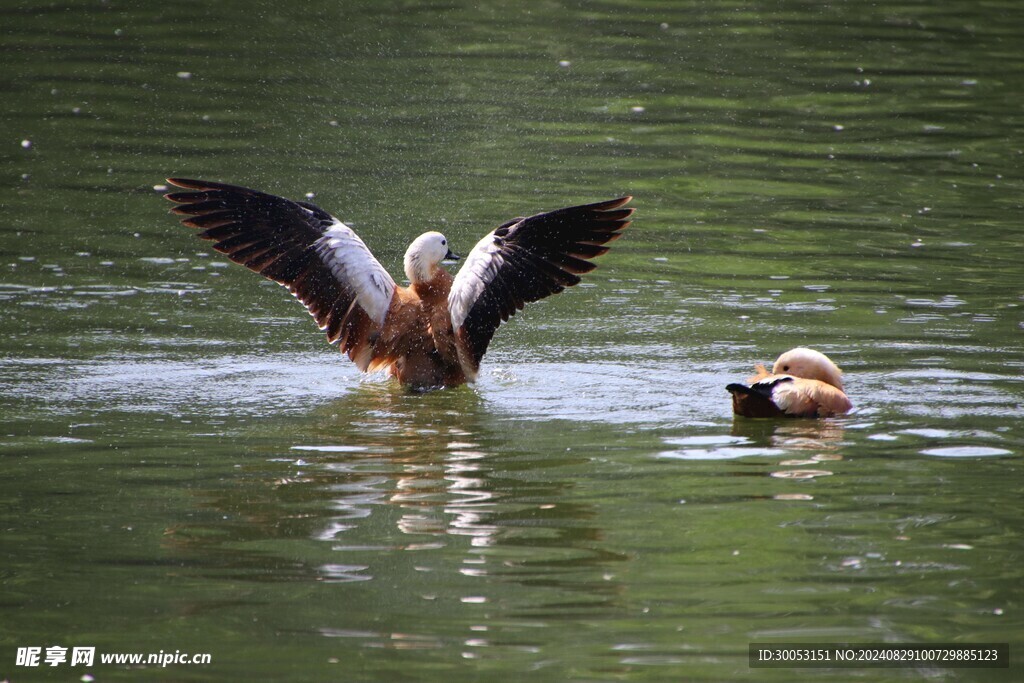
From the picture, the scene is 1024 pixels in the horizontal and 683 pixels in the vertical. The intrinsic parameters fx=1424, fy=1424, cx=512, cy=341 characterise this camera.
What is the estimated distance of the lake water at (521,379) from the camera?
4.74 meters

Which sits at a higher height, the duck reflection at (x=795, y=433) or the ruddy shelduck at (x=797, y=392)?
the ruddy shelduck at (x=797, y=392)

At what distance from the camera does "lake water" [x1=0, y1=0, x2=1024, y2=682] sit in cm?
474

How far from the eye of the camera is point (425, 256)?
846 cm

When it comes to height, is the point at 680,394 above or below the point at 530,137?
below

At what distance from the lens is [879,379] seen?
311 inches

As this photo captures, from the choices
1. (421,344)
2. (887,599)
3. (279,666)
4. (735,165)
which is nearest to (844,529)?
(887,599)

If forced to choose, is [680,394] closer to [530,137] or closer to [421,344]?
[421,344]

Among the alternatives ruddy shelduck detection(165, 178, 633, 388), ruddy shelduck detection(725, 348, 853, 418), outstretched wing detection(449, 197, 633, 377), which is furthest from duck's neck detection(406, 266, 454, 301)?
ruddy shelduck detection(725, 348, 853, 418)

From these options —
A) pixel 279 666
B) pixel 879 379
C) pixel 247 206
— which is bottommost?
pixel 279 666

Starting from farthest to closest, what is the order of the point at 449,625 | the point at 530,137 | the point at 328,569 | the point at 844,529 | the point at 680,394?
1. the point at 530,137
2. the point at 680,394
3. the point at 844,529
4. the point at 328,569
5. the point at 449,625

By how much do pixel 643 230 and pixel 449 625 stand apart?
290 inches

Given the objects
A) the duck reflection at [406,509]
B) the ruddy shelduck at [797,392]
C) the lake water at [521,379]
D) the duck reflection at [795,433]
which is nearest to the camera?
the lake water at [521,379]

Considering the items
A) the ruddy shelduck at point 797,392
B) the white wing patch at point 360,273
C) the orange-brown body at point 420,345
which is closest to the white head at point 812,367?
the ruddy shelduck at point 797,392

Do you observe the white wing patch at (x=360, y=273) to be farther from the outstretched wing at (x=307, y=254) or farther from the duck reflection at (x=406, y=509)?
the duck reflection at (x=406, y=509)
